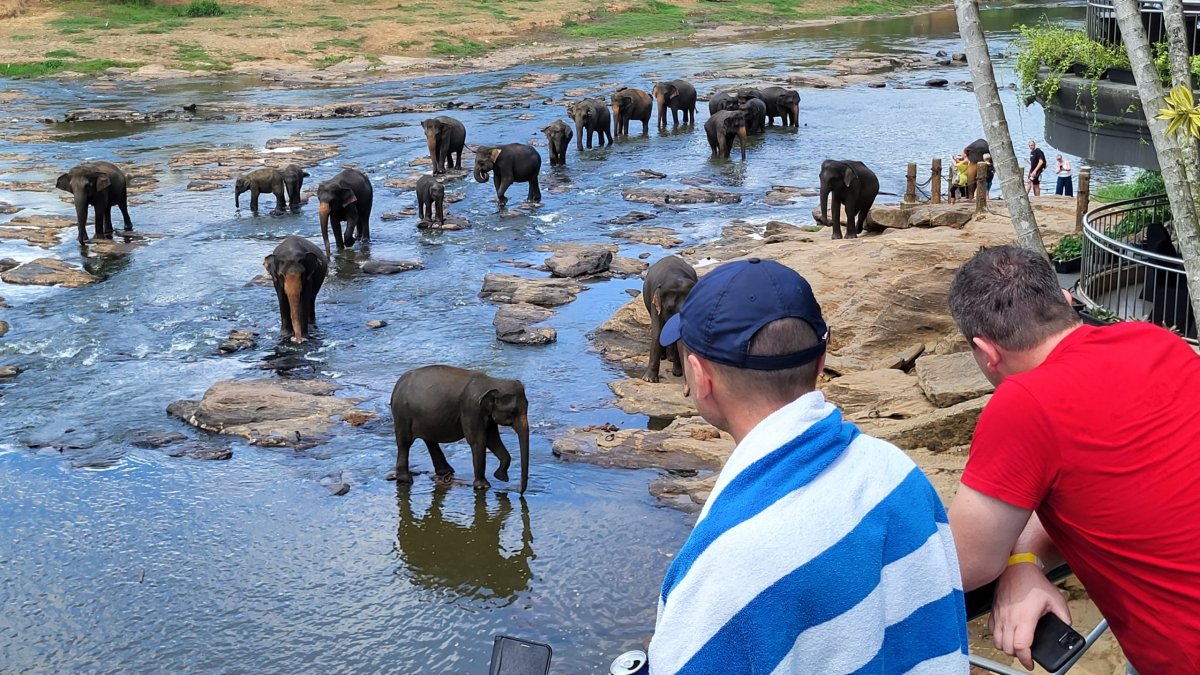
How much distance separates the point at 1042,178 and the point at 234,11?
141 ft

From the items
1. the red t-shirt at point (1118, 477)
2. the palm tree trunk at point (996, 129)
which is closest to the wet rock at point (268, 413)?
the palm tree trunk at point (996, 129)

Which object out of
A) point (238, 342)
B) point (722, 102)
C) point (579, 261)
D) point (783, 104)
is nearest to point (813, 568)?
point (238, 342)

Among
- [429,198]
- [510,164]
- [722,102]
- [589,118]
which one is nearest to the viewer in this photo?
[429,198]

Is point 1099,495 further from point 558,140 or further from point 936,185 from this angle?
point 558,140

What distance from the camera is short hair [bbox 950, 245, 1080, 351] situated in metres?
3.45

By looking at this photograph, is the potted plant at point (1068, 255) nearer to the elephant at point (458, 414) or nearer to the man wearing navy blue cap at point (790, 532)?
the elephant at point (458, 414)

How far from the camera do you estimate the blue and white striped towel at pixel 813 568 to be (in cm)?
243

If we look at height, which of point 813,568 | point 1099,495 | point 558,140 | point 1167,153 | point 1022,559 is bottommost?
point 558,140

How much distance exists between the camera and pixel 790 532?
246 centimetres

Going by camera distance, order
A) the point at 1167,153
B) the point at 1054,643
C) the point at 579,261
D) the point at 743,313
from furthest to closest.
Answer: the point at 579,261 → the point at 1167,153 → the point at 1054,643 → the point at 743,313

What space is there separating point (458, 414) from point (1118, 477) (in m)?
8.33

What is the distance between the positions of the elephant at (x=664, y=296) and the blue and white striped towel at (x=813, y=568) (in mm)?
11019

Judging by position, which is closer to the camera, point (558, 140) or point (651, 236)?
point (651, 236)

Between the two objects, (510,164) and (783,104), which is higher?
(783,104)
